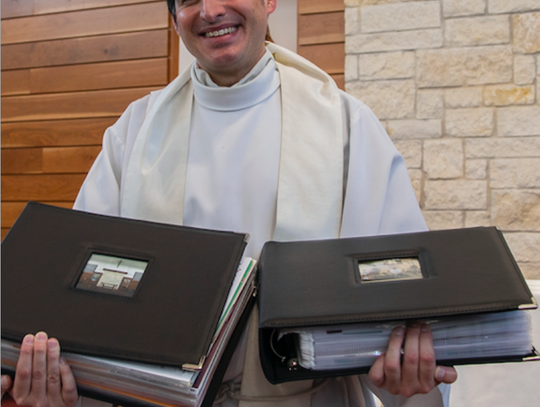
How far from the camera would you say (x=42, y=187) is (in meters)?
3.51

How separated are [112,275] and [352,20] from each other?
254 cm

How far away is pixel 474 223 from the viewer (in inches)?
105

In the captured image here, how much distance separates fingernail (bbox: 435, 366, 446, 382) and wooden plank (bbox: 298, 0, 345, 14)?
103 inches

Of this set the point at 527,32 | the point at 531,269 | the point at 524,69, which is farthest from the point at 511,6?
the point at 531,269

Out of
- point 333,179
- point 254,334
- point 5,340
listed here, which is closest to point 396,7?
point 333,179

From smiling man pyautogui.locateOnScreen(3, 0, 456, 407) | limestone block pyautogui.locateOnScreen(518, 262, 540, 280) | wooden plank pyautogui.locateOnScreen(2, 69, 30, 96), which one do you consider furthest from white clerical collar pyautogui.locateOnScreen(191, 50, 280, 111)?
wooden plank pyautogui.locateOnScreen(2, 69, 30, 96)

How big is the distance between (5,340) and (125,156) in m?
0.66

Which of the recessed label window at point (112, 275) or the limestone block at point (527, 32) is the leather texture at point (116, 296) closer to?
the recessed label window at point (112, 275)

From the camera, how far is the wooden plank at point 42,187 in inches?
136

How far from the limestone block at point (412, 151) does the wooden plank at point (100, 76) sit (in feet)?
5.57

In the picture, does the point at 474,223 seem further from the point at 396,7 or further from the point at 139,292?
the point at 139,292

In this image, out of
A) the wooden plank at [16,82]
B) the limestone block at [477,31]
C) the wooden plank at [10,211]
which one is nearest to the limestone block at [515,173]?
the limestone block at [477,31]

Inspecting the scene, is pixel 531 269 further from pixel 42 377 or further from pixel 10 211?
pixel 10 211

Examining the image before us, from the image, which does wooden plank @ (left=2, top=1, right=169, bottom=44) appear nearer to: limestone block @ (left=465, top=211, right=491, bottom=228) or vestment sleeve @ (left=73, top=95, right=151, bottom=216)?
vestment sleeve @ (left=73, top=95, right=151, bottom=216)
